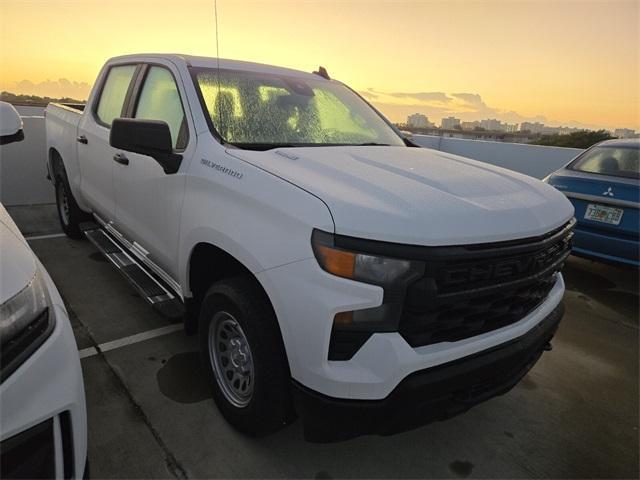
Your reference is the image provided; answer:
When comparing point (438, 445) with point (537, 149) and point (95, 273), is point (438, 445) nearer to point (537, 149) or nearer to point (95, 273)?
point (95, 273)

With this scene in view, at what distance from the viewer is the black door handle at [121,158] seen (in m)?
3.12

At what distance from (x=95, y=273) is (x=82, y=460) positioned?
3.12 meters

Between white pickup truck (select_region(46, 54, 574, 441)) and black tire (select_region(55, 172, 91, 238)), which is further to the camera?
black tire (select_region(55, 172, 91, 238))

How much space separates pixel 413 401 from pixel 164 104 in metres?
A: 2.38

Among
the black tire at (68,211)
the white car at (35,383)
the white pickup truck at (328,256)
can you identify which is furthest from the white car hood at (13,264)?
the black tire at (68,211)

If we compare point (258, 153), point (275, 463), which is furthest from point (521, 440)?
point (258, 153)

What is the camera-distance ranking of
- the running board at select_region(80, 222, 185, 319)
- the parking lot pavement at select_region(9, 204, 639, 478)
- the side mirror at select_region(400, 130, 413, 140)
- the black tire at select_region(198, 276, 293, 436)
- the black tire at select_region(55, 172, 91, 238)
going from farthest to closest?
1. the black tire at select_region(55, 172, 91, 238)
2. the side mirror at select_region(400, 130, 413, 140)
3. the running board at select_region(80, 222, 185, 319)
4. the parking lot pavement at select_region(9, 204, 639, 478)
5. the black tire at select_region(198, 276, 293, 436)

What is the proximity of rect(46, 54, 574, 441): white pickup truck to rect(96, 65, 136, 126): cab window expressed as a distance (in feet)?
2.03

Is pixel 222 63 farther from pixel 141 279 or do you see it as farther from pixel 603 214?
pixel 603 214

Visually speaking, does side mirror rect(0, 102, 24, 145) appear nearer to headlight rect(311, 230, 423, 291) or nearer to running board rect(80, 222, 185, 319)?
running board rect(80, 222, 185, 319)

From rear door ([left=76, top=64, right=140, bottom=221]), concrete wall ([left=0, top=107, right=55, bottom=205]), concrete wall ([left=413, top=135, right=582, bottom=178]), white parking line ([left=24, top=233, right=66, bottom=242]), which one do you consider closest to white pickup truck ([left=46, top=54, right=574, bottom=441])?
rear door ([left=76, top=64, right=140, bottom=221])

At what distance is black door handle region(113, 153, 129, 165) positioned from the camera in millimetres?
3121

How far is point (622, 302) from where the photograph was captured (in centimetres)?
473

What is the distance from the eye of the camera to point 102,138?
3598mm
